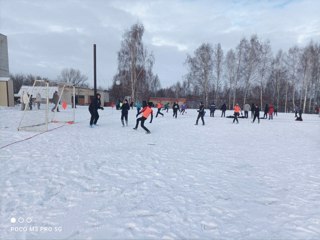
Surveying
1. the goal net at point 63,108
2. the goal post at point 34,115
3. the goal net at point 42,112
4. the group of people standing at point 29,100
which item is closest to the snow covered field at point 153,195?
the goal post at point 34,115

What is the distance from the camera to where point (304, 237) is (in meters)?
2.68

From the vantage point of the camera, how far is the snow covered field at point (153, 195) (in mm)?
2725

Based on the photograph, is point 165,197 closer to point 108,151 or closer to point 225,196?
point 225,196

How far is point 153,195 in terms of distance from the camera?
367 cm

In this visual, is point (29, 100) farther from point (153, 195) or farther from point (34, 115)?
point (153, 195)

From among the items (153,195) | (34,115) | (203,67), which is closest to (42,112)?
(34,115)

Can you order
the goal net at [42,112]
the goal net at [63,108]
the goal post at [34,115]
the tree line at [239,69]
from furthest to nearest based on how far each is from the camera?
the tree line at [239,69] → the goal net at [63,108] → the goal net at [42,112] → the goal post at [34,115]

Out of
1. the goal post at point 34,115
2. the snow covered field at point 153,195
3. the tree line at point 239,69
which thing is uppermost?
the tree line at point 239,69

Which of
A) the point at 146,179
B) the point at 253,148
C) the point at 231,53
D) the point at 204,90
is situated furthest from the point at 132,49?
the point at 146,179

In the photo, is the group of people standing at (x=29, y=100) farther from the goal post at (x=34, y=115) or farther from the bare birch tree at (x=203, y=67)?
the bare birch tree at (x=203, y=67)

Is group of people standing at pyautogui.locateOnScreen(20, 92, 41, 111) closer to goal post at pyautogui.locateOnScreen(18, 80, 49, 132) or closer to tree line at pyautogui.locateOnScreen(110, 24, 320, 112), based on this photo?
goal post at pyautogui.locateOnScreen(18, 80, 49, 132)

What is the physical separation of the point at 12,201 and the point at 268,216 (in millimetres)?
3757

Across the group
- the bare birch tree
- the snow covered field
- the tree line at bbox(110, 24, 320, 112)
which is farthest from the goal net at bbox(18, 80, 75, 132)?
the bare birch tree

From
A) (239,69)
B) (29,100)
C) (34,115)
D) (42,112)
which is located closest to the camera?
(29,100)
